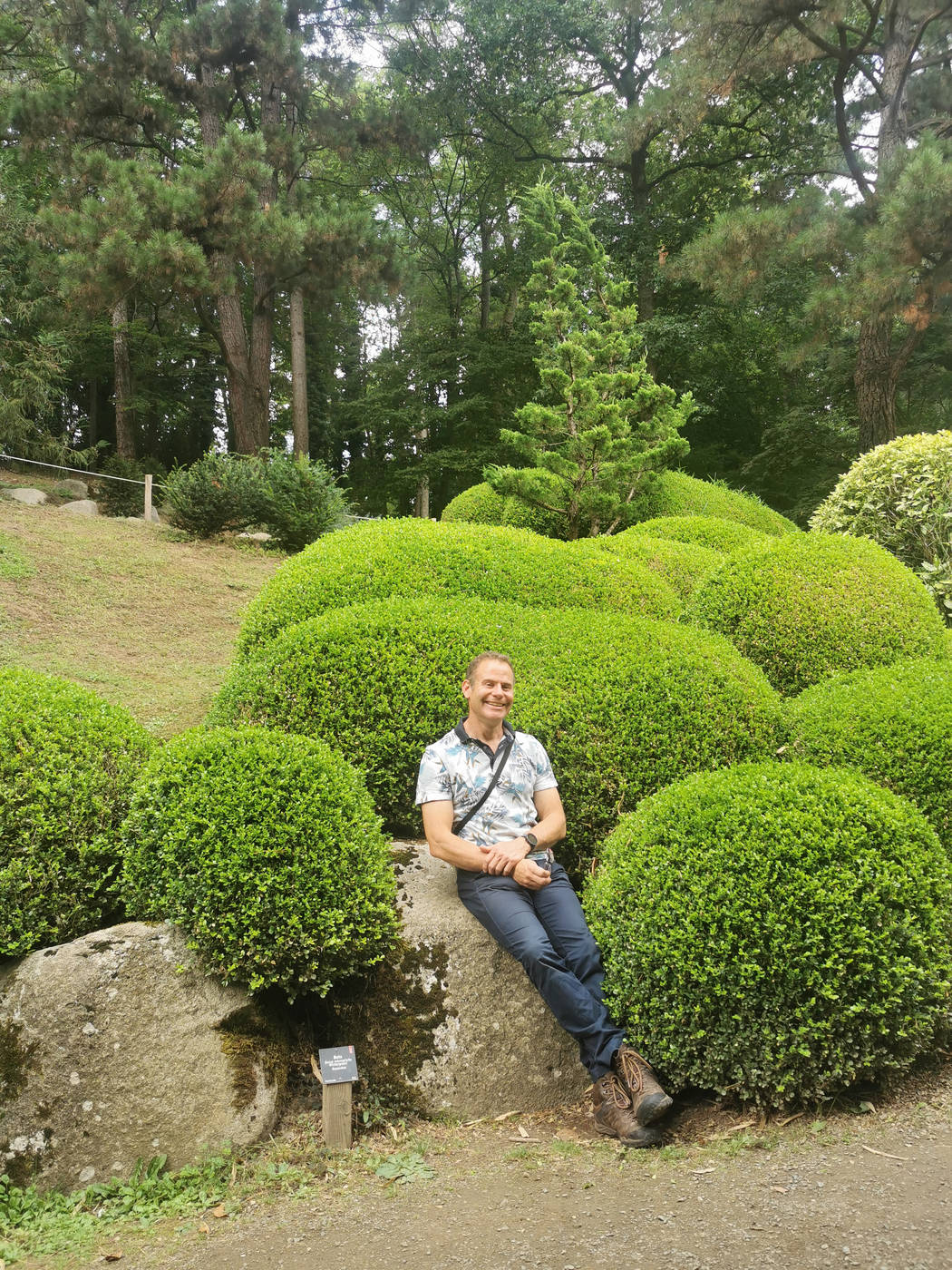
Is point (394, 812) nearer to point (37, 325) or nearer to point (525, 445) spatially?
point (525, 445)

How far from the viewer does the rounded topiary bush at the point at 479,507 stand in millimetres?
11328

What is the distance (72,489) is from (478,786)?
16.9 meters

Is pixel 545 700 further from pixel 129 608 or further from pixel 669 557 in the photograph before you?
pixel 129 608

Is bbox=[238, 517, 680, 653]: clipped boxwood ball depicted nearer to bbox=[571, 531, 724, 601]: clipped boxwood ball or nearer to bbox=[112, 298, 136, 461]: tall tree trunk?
bbox=[571, 531, 724, 601]: clipped boxwood ball

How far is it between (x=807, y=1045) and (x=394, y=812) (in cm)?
212

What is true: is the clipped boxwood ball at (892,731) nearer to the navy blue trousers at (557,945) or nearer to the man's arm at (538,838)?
the man's arm at (538,838)

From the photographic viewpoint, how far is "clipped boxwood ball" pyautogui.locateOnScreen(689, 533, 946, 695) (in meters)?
5.26

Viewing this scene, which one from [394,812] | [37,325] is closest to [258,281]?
[37,325]

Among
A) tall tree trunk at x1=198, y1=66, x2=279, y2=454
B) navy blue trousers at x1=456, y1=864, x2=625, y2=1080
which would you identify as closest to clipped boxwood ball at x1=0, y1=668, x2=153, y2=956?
navy blue trousers at x1=456, y1=864, x2=625, y2=1080

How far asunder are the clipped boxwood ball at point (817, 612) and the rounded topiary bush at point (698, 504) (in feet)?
15.7

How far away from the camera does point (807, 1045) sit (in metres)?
2.98

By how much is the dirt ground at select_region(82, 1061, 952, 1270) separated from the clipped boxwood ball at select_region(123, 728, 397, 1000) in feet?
2.35

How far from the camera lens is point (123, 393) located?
21.8 meters

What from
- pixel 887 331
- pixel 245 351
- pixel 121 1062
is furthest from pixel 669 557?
pixel 245 351
